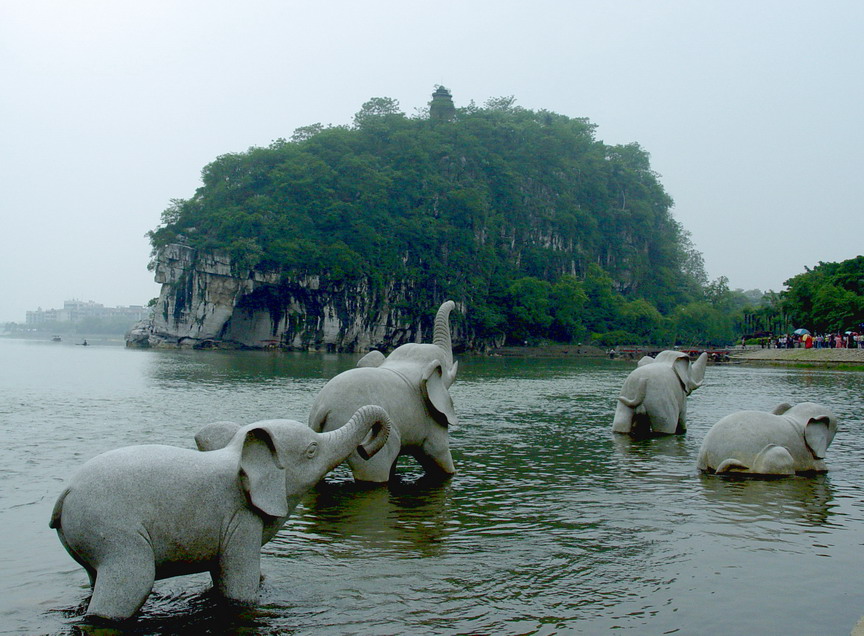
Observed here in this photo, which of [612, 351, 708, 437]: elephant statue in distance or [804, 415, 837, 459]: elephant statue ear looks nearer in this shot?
[804, 415, 837, 459]: elephant statue ear

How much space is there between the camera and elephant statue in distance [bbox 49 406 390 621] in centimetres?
458

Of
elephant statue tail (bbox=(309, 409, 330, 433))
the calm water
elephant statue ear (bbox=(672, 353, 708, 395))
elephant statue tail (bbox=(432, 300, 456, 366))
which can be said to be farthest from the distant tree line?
elephant statue tail (bbox=(309, 409, 330, 433))

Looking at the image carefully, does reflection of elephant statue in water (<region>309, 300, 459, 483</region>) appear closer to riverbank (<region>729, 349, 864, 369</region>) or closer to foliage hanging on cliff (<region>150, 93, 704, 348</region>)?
riverbank (<region>729, 349, 864, 369</region>)

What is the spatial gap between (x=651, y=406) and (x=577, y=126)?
100105mm

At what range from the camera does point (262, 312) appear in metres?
79.7

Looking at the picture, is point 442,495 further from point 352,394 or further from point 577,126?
point 577,126

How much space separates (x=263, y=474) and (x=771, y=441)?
7162 mm

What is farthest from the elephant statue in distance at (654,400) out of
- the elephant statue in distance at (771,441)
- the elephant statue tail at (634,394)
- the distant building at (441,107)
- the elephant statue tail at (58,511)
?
the distant building at (441,107)

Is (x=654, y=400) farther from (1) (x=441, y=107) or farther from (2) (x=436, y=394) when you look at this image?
(1) (x=441, y=107)

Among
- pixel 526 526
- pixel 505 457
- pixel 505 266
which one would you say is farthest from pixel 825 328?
pixel 526 526

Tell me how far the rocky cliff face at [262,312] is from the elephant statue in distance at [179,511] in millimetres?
69964

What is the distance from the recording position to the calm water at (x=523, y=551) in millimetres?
5199

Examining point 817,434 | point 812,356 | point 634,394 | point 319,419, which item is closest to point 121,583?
point 319,419

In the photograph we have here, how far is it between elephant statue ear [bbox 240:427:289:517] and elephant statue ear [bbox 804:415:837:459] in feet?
24.4
